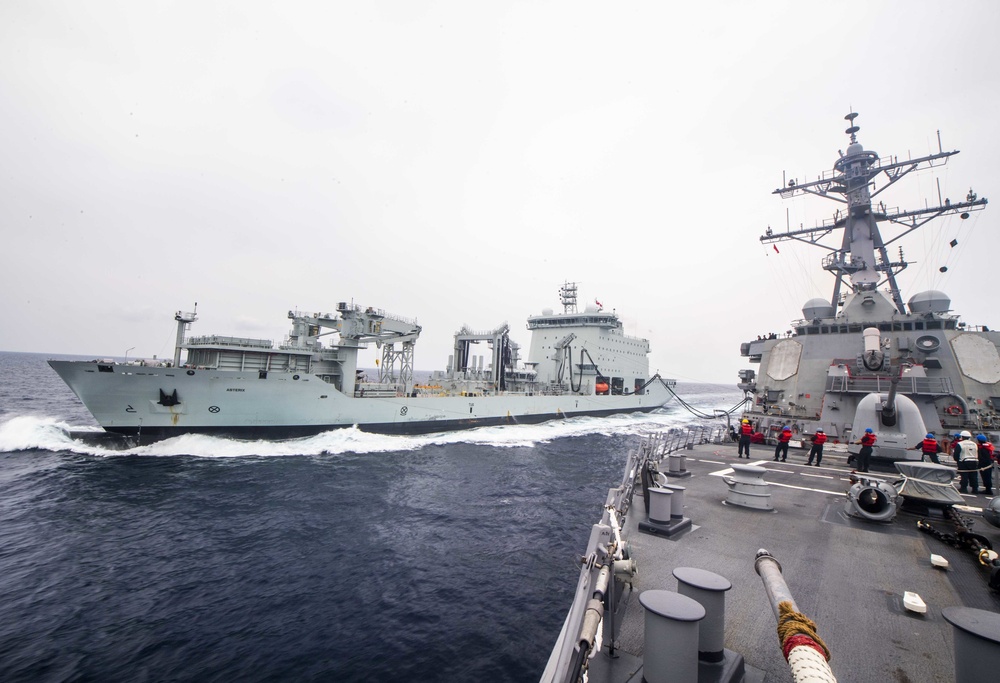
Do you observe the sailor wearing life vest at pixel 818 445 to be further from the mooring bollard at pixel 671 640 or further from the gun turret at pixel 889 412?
the mooring bollard at pixel 671 640

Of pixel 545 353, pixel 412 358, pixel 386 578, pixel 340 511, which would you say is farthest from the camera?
pixel 545 353

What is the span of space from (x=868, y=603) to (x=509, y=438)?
2390 cm

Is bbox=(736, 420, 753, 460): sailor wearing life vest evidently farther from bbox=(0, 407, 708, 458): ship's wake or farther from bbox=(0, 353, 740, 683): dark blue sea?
bbox=(0, 407, 708, 458): ship's wake

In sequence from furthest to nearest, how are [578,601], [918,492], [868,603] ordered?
1. [918,492]
2. [868,603]
3. [578,601]

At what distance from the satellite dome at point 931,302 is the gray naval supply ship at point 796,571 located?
3.26 metres

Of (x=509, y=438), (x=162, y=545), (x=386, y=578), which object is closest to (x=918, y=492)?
(x=386, y=578)

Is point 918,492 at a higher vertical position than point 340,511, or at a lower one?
higher

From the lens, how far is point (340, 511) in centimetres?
1234

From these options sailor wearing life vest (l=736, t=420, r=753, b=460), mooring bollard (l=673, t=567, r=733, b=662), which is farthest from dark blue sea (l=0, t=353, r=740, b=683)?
sailor wearing life vest (l=736, t=420, r=753, b=460)

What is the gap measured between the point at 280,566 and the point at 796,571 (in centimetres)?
947

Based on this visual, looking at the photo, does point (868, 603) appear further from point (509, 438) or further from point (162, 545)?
point (509, 438)

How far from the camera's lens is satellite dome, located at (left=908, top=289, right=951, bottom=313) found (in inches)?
637

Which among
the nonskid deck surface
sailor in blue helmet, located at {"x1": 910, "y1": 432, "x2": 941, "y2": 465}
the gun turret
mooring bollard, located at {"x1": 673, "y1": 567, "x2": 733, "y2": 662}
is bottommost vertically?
the nonskid deck surface

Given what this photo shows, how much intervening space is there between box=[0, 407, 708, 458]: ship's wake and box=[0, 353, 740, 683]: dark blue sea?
69 cm
